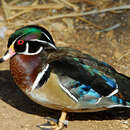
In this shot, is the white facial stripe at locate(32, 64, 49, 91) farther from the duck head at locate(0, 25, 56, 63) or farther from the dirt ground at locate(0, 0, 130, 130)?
the dirt ground at locate(0, 0, 130, 130)

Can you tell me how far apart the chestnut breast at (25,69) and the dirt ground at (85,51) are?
1.72 feet

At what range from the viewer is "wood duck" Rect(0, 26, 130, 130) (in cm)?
351

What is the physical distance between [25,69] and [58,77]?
36 cm

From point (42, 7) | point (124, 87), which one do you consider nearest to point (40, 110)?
point (124, 87)

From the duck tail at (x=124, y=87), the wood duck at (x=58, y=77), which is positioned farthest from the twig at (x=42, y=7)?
the duck tail at (x=124, y=87)

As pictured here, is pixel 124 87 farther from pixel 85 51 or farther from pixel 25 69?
pixel 85 51

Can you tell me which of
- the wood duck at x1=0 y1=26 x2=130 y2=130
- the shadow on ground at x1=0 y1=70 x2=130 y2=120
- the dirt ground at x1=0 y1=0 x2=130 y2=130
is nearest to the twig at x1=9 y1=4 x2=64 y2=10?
the dirt ground at x1=0 y1=0 x2=130 y2=130

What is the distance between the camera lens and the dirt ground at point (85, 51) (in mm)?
3928

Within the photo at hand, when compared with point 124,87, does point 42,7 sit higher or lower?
higher

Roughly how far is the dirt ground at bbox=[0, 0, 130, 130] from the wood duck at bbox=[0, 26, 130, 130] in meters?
0.40

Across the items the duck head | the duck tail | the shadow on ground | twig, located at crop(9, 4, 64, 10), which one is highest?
the duck head

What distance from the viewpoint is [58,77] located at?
3.49 meters

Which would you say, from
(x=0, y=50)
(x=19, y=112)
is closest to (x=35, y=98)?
(x=19, y=112)

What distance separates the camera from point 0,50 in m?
5.16
